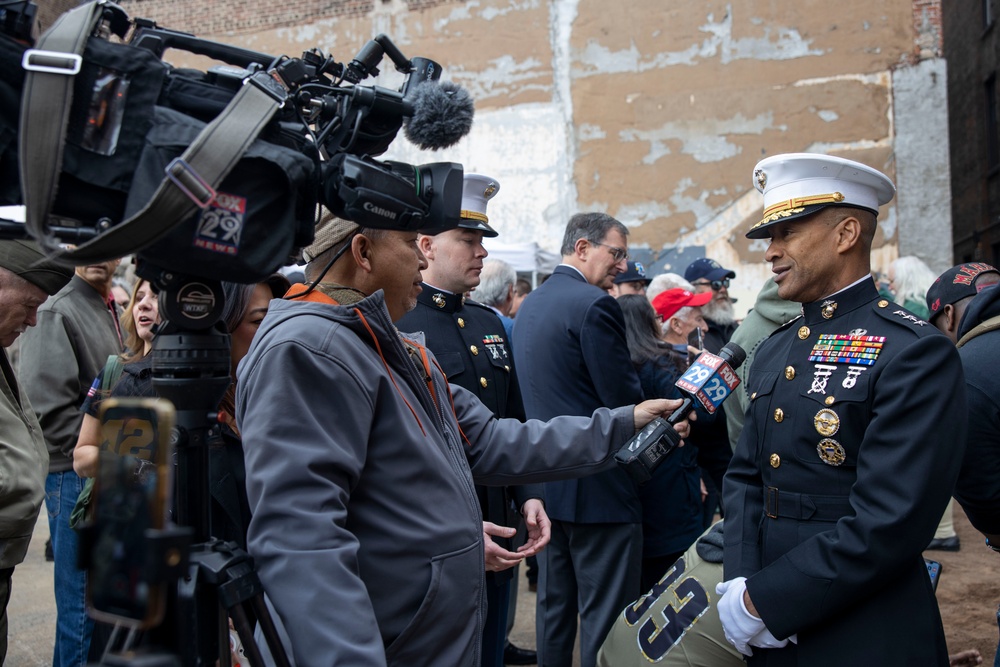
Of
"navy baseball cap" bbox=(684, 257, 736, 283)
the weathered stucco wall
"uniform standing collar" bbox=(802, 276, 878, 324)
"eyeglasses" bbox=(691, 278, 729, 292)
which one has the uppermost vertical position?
the weathered stucco wall

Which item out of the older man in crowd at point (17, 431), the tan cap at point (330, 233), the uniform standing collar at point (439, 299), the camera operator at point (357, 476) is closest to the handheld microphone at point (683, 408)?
the camera operator at point (357, 476)

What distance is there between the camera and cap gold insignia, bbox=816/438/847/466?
2262 millimetres

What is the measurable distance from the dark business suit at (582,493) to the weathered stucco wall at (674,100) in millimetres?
8352

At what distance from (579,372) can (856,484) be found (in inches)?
81.9

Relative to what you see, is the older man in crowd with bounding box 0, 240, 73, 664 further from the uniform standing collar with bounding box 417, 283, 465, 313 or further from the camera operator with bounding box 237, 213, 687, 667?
the uniform standing collar with bounding box 417, 283, 465, 313

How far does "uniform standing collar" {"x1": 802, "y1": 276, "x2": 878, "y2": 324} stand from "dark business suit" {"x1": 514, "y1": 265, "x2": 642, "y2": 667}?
5.30 ft

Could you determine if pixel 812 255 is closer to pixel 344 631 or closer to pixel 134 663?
pixel 344 631

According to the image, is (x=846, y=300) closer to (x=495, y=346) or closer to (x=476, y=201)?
(x=495, y=346)

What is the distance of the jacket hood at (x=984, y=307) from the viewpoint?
10.4ft

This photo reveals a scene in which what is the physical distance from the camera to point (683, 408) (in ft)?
8.51

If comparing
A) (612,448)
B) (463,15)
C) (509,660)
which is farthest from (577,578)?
(463,15)

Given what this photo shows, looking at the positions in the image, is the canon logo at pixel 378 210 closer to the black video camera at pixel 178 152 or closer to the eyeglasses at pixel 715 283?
the black video camera at pixel 178 152

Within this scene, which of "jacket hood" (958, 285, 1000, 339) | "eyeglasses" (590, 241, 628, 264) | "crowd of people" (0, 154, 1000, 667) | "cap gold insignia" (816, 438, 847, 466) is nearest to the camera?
"crowd of people" (0, 154, 1000, 667)

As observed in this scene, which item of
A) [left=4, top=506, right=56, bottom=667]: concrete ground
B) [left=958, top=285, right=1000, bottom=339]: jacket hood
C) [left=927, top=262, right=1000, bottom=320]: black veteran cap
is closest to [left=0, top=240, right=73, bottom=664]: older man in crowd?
[left=4, top=506, right=56, bottom=667]: concrete ground
